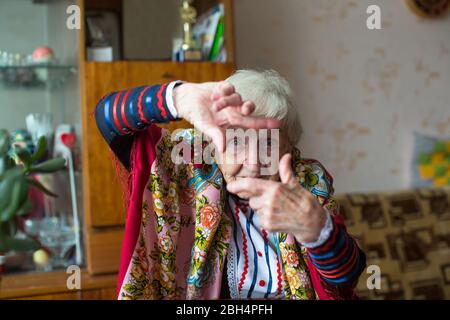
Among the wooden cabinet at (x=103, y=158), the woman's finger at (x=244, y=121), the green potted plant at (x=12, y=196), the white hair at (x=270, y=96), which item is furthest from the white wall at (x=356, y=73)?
the green potted plant at (x=12, y=196)

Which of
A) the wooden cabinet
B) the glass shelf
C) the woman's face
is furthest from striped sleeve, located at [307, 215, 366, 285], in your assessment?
the glass shelf

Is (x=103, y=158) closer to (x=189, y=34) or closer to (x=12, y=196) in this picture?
(x=189, y=34)

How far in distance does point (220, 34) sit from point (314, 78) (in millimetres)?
610

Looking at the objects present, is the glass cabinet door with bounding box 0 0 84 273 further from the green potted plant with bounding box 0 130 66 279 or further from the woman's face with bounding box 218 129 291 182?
the green potted plant with bounding box 0 130 66 279

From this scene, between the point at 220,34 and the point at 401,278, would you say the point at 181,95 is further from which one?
the point at 401,278

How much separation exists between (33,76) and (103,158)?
47 cm

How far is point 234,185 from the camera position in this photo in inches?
31.4

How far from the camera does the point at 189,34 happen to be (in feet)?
6.28

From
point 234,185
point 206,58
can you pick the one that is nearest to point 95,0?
point 206,58

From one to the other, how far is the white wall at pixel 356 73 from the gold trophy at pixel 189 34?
11.4 inches

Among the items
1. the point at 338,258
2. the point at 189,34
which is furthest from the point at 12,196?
the point at 189,34

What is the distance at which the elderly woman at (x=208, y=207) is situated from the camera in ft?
3.05

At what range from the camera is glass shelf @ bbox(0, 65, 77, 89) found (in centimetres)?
190

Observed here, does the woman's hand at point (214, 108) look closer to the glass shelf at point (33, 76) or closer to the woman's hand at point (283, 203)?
the woman's hand at point (283, 203)
